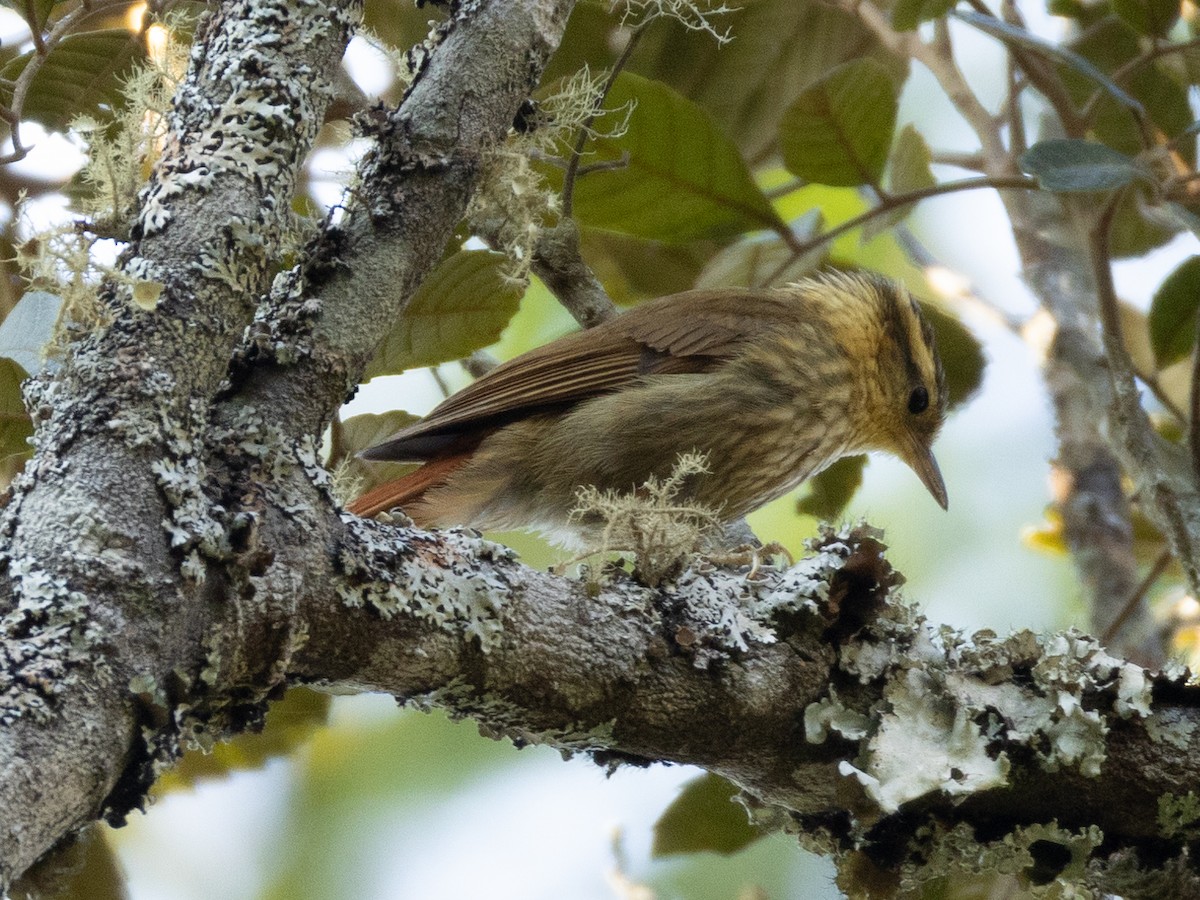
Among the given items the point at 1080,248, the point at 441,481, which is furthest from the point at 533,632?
the point at 1080,248

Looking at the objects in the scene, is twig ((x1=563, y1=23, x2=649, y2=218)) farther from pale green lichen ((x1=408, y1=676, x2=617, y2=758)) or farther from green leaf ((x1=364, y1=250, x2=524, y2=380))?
pale green lichen ((x1=408, y1=676, x2=617, y2=758))

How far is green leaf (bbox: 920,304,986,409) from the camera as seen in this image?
12.2ft

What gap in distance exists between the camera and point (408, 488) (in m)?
3.09

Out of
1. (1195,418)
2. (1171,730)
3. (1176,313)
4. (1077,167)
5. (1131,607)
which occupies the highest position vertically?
(1077,167)

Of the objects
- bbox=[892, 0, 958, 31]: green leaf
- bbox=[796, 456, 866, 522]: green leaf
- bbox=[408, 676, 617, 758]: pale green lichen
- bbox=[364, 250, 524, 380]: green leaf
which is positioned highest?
bbox=[892, 0, 958, 31]: green leaf

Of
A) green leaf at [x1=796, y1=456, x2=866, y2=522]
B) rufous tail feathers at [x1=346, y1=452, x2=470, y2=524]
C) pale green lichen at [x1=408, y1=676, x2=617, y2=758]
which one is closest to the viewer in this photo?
pale green lichen at [x1=408, y1=676, x2=617, y2=758]

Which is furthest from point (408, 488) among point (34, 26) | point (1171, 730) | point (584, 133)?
point (1171, 730)

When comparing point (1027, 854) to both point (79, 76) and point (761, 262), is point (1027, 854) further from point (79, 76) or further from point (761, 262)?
point (79, 76)

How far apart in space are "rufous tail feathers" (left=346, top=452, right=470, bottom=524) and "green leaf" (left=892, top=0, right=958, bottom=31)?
54.9 inches

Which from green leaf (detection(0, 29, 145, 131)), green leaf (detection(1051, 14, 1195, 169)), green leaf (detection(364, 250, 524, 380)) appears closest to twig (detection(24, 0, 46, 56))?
green leaf (detection(0, 29, 145, 131))

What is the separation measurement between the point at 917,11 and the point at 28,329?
201 centimetres

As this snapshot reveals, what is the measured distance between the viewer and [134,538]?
1391mm

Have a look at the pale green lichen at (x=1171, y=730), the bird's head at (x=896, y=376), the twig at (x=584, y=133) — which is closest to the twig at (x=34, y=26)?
the twig at (x=584, y=133)

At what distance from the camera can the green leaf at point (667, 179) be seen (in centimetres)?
308
